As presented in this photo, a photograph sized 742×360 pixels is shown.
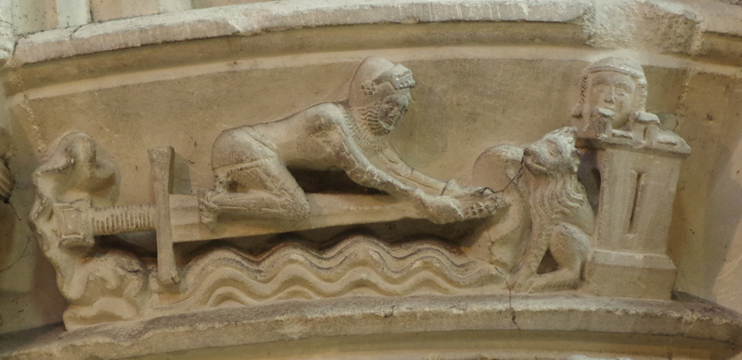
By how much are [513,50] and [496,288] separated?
2.40 feet

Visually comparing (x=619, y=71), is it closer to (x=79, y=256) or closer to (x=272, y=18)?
(x=272, y=18)

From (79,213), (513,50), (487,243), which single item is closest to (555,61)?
(513,50)

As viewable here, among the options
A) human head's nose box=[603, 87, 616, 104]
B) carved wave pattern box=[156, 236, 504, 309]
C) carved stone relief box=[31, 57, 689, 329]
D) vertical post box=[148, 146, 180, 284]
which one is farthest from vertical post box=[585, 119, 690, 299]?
vertical post box=[148, 146, 180, 284]

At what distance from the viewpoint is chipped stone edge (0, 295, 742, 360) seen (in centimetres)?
217

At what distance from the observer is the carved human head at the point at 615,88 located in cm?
223

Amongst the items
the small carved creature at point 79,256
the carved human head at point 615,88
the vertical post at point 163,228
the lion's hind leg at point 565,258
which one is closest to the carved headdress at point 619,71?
the carved human head at point 615,88

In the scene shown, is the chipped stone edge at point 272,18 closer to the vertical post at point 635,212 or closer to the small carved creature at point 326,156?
the small carved creature at point 326,156

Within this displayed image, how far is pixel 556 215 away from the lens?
223cm

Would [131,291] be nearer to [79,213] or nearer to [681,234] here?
[79,213]

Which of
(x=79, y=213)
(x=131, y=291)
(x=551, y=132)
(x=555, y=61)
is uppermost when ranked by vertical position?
(x=555, y=61)

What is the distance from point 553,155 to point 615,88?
0.28 metres

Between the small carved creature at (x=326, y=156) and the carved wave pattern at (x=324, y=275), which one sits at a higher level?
the small carved creature at (x=326, y=156)

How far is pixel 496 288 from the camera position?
7.45 feet

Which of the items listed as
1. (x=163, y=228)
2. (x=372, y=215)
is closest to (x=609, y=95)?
(x=372, y=215)
